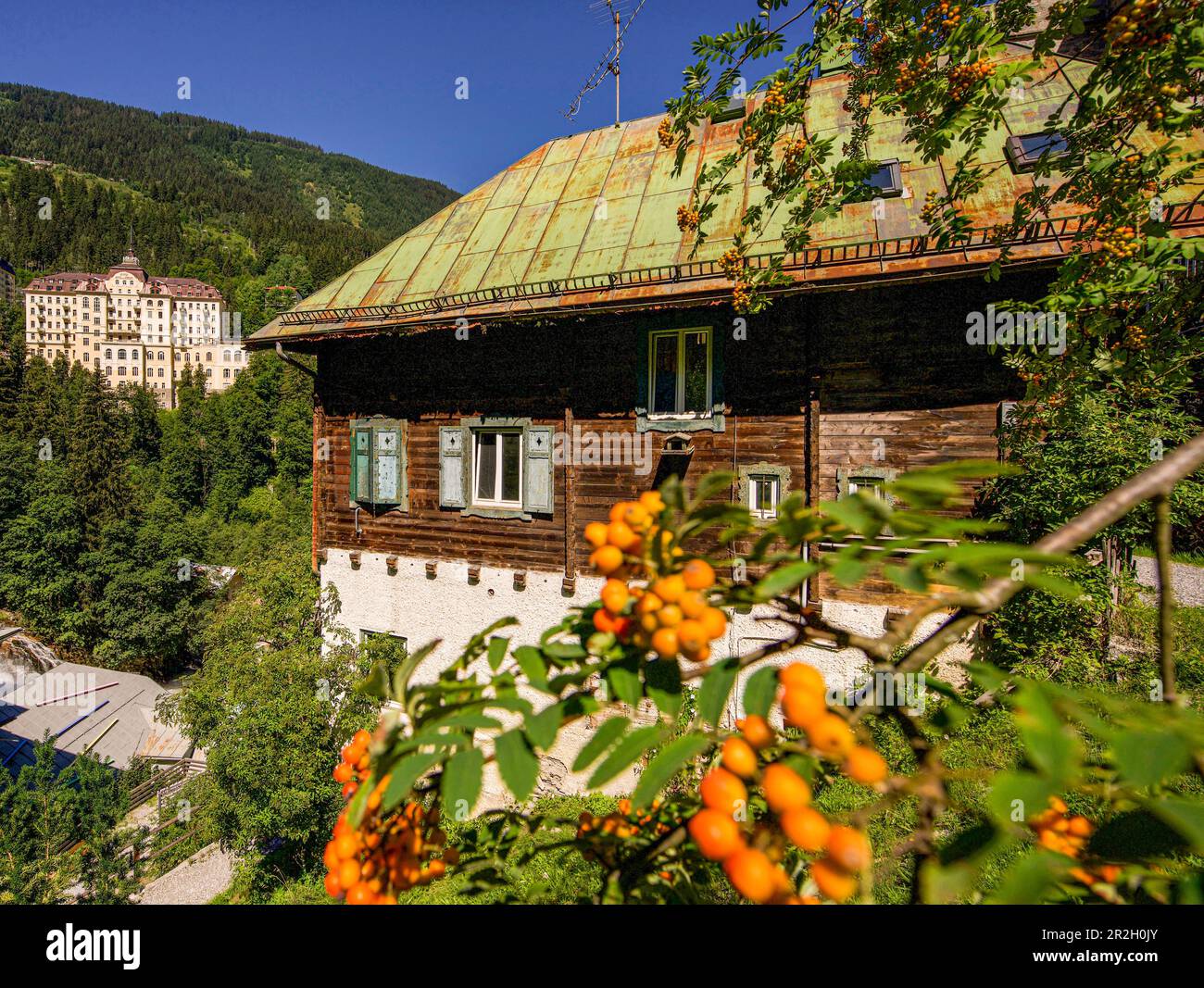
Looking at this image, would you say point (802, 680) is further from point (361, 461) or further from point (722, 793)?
point (361, 461)

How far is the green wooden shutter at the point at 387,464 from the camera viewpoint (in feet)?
32.1

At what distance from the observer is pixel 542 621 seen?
336 inches

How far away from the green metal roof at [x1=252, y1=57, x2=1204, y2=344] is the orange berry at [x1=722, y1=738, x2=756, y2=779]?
6.31 meters

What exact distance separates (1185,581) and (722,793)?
48.1 ft

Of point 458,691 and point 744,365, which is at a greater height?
Answer: point 744,365

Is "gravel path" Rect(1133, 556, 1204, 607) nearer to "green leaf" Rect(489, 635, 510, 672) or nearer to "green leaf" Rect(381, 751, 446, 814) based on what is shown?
Answer: "green leaf" Rect(489, 635, 510, 672)

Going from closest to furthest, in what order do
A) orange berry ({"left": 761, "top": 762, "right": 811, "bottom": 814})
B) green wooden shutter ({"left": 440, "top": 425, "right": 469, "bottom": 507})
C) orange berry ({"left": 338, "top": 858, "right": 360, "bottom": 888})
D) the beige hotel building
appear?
1. orange berry ({"left": 761, "top": 762, "right": 811, "bottom": 814})
2. orange berry ({"left": 338, "top": 858, "right": 360, "bottom": 888})
3. green wooden shutter ({"left": 440, "top": 425, "right": 469, "bottom": 507})
4. the beige hotel building

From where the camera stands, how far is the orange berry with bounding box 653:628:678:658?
91cm

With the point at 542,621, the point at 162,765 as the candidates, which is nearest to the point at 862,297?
the point at 542,621

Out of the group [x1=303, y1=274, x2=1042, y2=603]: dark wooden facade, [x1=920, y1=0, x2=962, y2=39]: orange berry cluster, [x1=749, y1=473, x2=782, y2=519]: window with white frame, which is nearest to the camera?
[x1=920, y1=0, x2=962, y2=39]: orange berry cluster

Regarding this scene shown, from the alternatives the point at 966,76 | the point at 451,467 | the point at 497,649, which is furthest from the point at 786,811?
the point at 451,467

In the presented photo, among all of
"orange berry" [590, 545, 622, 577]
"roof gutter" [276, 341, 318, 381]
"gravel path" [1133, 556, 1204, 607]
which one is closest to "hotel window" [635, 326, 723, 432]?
"roof gutter" [276, 341, 318, 381]
